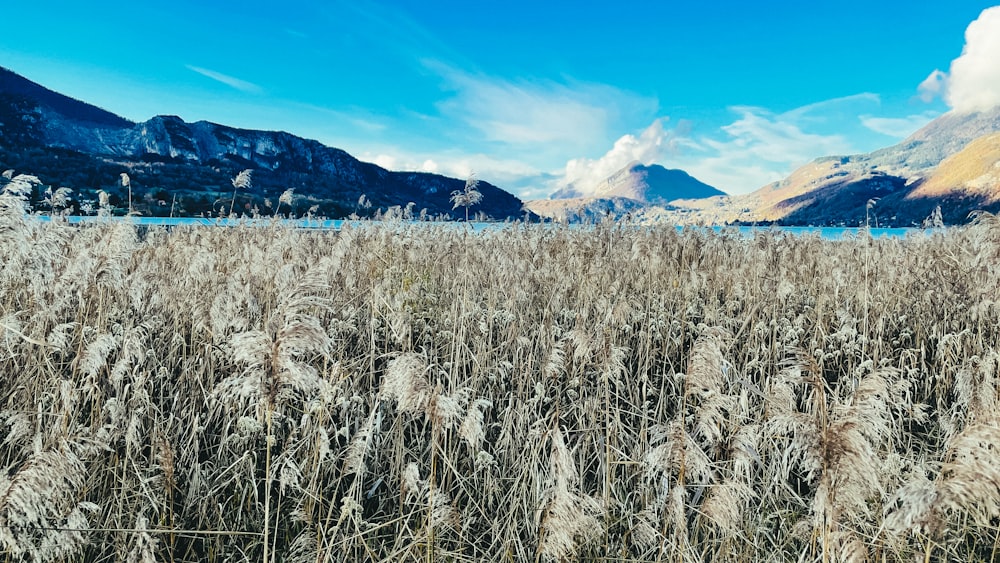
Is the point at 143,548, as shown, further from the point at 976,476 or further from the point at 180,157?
the point at 180,157

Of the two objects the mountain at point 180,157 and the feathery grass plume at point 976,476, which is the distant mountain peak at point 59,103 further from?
the feathery grass plume at point 976,476

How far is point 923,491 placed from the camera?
139 cm

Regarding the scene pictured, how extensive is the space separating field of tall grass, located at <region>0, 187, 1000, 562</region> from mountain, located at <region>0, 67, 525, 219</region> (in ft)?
250

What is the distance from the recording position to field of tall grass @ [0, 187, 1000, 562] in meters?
1.84

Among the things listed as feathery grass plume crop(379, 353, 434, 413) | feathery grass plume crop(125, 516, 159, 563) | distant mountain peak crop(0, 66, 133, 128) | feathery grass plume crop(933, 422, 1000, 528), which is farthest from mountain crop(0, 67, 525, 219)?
feathery grass plume crop(933, 422, 1000, 528)

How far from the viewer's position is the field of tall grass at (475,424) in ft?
6.05

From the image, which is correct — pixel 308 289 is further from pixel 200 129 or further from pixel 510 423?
pixel 200 129

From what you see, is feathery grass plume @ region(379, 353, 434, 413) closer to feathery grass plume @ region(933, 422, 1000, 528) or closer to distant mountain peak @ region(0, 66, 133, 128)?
feathery grass plume @ region(933, 422, 1000, 528)

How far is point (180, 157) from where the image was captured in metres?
136

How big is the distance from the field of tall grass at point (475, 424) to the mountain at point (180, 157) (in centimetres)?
7623

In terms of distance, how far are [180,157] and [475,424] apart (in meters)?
165

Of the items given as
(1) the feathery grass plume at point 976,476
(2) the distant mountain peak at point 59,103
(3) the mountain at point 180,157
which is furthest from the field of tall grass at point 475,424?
(2) the distant mountain peak at point 59,103

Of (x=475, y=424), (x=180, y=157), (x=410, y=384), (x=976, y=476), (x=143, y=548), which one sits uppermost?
(x=180, y=157)

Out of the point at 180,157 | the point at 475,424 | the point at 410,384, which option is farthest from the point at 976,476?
the point at 180,157
